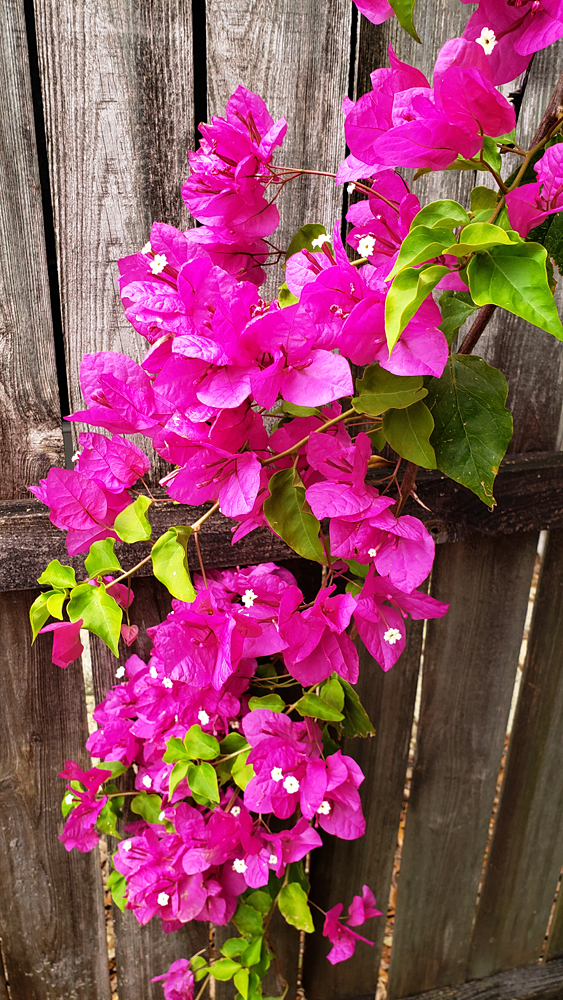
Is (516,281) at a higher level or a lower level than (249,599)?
higher

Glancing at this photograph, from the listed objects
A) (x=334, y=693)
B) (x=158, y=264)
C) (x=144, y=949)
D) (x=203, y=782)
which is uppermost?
(x=158, y=264)

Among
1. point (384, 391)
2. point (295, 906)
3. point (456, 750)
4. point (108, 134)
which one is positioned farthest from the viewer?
point (456, 750)

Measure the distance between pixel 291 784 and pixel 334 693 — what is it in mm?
118

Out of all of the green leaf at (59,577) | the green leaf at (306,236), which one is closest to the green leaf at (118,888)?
the green leaf at (59,577)

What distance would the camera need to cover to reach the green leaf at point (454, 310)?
1.71 ft

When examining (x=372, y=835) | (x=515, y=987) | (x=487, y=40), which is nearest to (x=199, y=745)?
(x=372, y=835)

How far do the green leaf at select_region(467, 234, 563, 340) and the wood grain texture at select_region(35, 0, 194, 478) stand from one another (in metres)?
0.52

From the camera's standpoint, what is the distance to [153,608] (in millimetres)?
952

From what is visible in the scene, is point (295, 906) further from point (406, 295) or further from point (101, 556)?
point (406, 295)

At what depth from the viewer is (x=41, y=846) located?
1040 millimetres

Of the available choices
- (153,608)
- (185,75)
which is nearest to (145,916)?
(153,608)

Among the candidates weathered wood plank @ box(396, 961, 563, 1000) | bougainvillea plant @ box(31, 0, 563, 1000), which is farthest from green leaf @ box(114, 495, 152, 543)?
weathered wood plank @ box(396, 961, 563, 1000)

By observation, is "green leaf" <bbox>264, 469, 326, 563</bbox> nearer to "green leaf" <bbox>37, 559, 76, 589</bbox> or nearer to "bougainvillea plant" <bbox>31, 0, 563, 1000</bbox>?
"bougainvillea plant" <bbox>31, 0, 563, 1000</bbox>

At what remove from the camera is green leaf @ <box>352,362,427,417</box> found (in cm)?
49
